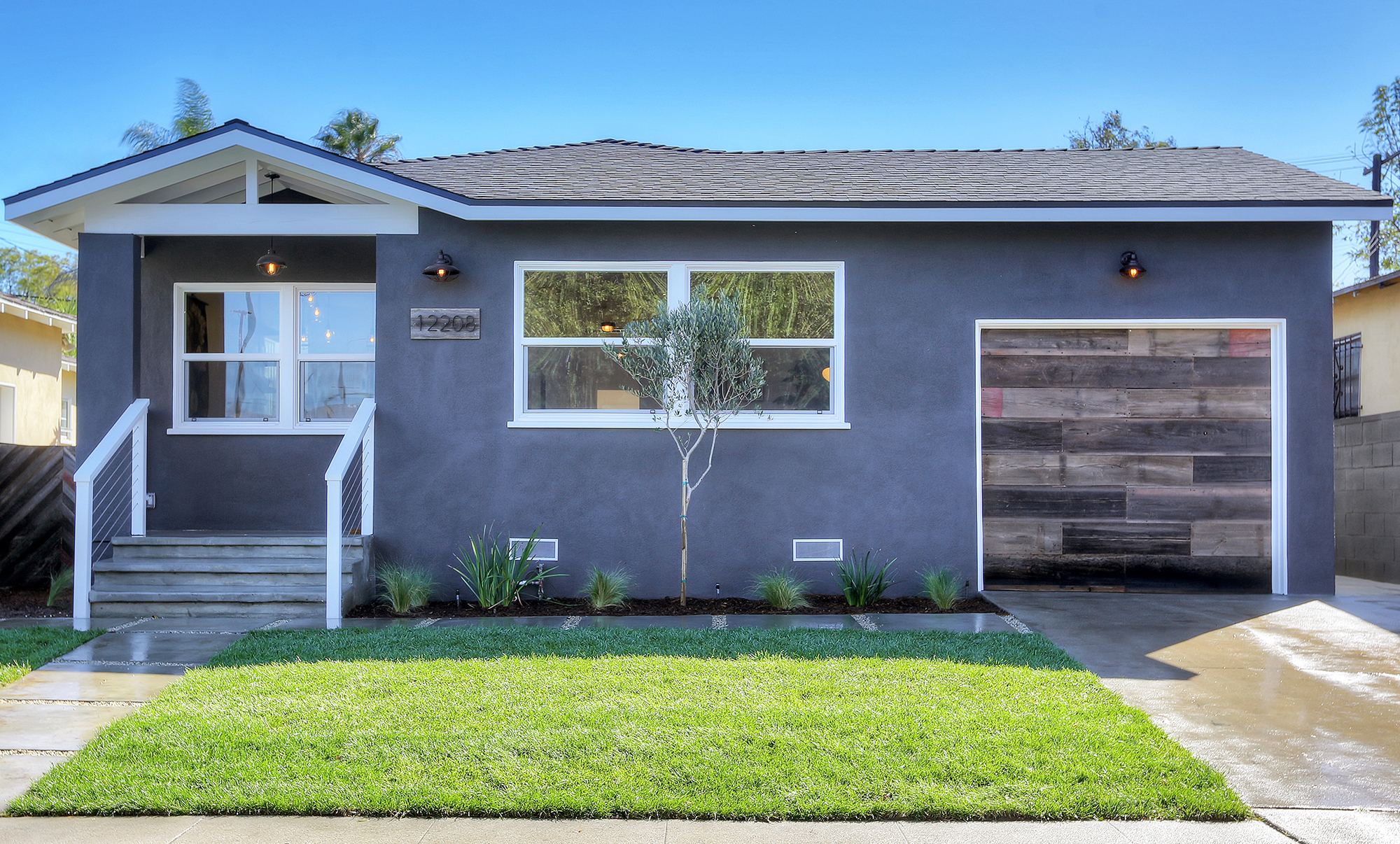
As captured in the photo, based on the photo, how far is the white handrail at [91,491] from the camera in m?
6.62

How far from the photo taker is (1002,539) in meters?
7.91

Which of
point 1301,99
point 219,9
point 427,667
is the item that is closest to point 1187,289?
point 427,667

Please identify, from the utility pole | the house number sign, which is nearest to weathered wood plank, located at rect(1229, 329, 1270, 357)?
the house number sign

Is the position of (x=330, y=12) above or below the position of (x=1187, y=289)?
above

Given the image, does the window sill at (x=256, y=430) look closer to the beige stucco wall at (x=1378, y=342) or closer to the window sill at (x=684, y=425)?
the window sill at (x=684, y=425)

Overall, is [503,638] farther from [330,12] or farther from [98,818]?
[330,12]

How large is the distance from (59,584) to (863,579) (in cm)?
668

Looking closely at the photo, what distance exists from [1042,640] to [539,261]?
4975 millimetres

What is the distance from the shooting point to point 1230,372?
25.9 ft

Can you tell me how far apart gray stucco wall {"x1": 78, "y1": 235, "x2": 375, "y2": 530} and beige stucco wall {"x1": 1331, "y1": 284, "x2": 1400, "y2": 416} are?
1217cm

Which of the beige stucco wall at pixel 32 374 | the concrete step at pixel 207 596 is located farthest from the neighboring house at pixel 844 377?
the beige stucco wall at pixel 32 374

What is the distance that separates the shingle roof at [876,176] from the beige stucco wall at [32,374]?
912 cm

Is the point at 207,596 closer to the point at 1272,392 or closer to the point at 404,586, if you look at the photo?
the point at 404,586

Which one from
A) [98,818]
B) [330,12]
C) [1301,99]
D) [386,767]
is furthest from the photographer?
[1301,99]
